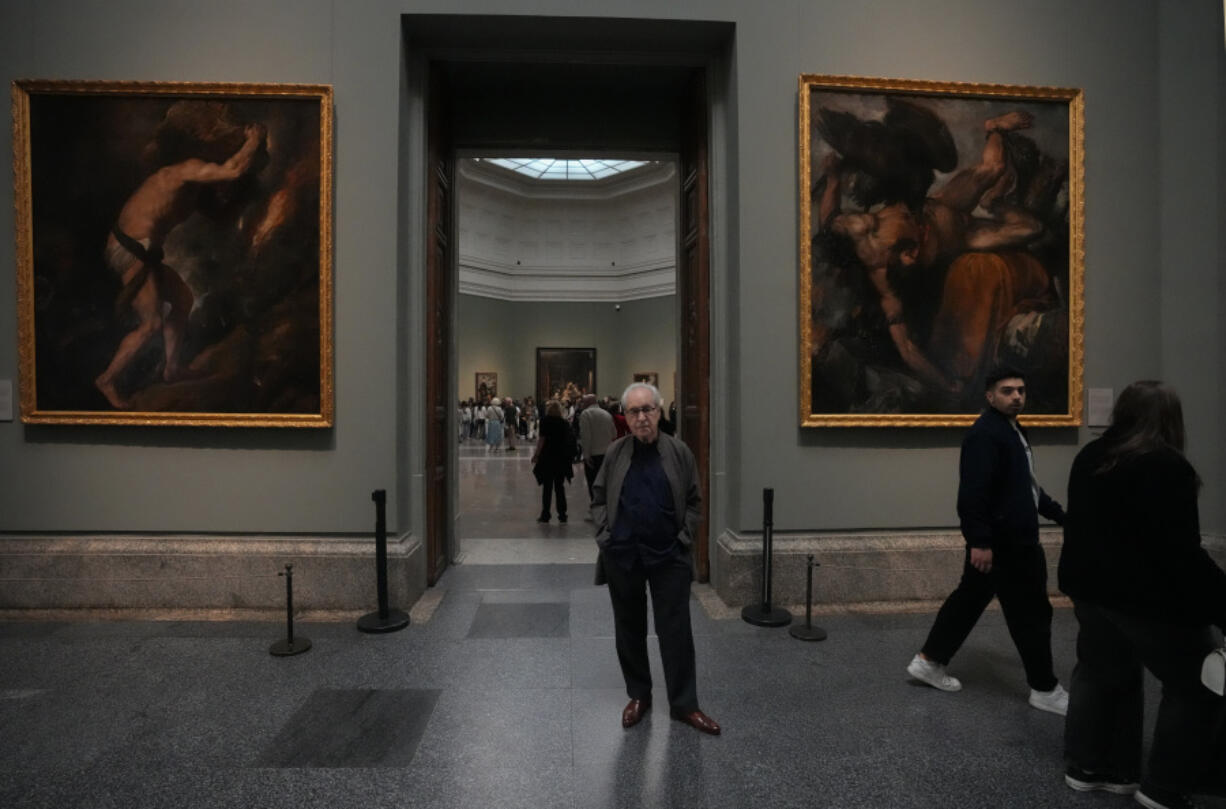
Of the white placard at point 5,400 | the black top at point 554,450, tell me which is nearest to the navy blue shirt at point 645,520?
the white placard at point 5,400

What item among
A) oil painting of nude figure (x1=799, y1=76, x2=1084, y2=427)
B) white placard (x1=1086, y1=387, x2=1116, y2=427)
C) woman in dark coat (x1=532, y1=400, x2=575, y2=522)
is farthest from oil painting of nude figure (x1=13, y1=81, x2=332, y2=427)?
white placard (x1=1086, y1=387, x2=1116, y2=427)

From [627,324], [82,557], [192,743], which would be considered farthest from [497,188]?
[192,743]

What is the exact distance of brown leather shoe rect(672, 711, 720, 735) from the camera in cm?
352

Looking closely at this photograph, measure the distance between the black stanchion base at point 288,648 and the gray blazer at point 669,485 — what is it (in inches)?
99.4

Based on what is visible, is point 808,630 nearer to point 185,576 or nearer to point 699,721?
point 699,721

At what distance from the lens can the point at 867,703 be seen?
12.9ft

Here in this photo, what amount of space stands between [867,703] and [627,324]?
2230 cm

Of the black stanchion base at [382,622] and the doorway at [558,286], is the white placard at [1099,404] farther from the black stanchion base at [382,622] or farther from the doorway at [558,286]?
the doorway at [558,286]

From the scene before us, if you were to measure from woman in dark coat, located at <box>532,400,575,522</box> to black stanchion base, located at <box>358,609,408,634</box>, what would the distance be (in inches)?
158

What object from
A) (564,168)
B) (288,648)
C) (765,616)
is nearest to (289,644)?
(288,648)

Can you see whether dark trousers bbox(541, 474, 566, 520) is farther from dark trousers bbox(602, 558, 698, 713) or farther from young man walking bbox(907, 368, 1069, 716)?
young man walking bbox(907, 368, 1069, 716)

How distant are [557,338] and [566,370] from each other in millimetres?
1323

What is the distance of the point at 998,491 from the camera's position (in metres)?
3.77

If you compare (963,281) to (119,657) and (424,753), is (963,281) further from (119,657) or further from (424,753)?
(119,657)
